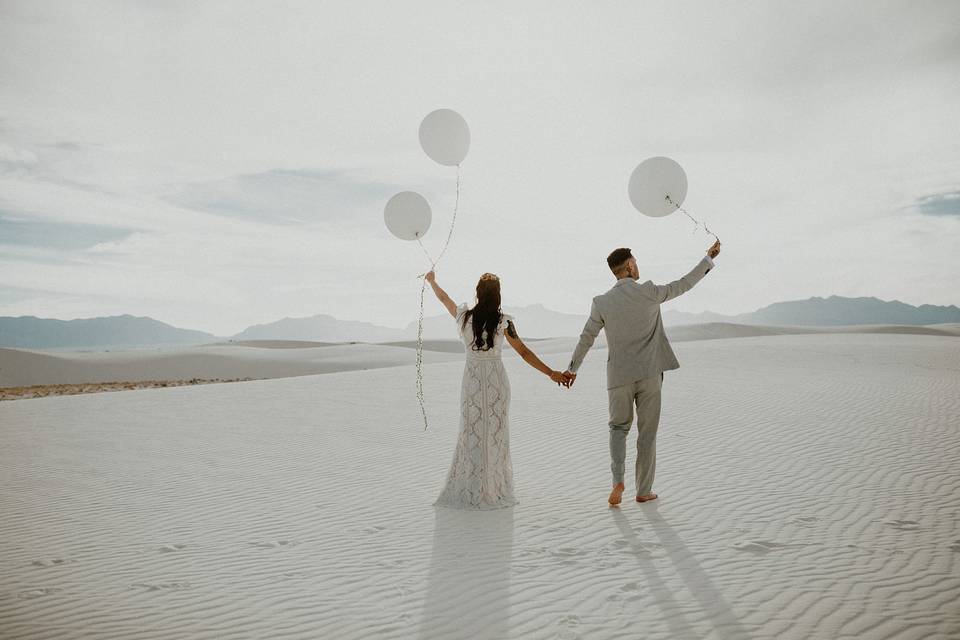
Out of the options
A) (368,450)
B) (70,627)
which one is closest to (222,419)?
(368,450)

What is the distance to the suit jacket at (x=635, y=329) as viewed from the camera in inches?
235

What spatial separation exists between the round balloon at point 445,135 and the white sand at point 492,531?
4.26 metres

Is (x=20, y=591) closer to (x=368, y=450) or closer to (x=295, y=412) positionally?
(x=368, y=450)

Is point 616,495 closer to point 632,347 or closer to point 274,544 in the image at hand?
point 632,347

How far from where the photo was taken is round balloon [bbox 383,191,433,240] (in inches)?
307

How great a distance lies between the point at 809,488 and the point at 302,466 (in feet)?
21.7

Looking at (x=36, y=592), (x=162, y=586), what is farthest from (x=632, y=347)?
(x=36, y=592)

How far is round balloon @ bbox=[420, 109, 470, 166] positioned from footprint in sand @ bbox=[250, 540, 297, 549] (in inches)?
196

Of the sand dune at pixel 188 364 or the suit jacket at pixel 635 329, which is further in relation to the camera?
the sand dune at pixel 188 364

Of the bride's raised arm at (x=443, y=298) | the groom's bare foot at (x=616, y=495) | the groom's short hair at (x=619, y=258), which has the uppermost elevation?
the groom's short hair at (x=619, y=258)

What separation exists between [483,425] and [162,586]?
3.07m

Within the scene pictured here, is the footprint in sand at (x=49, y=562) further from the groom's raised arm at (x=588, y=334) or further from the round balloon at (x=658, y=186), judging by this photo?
the round balloon at (x=658, y=186)

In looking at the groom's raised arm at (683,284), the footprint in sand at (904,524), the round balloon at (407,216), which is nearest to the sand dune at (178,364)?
the round balloon at (407,216)

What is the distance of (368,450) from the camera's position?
10.0 metres
